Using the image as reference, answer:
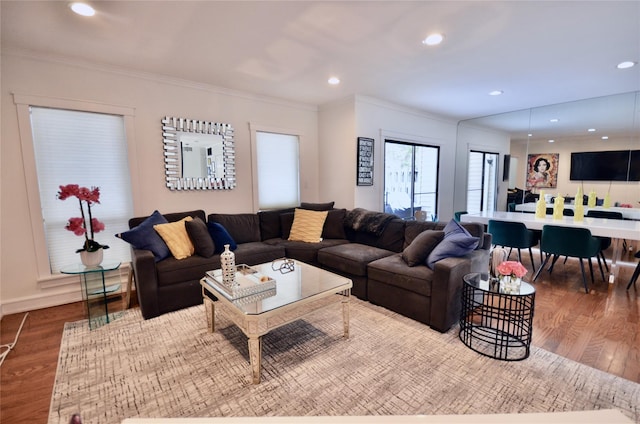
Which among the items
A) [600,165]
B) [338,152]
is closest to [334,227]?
[338,152]

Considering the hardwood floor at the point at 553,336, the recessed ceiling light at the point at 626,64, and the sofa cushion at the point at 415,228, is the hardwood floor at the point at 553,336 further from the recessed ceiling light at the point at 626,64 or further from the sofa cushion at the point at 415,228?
the recessed ceiling light at the point at 626,64

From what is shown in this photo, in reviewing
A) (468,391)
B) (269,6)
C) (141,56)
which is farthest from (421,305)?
(141,56)

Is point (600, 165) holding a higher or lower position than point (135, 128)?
lower

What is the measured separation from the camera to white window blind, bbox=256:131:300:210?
4.52 meters

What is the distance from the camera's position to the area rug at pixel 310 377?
1688 millimetres

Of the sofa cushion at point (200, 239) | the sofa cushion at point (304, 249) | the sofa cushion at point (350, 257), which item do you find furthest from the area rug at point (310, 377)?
the sofa cushion at point (304, 249)

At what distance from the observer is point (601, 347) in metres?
2.28

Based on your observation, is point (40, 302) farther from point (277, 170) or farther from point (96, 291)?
point (277, 170)

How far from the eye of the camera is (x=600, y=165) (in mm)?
4336

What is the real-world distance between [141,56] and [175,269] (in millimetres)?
2186

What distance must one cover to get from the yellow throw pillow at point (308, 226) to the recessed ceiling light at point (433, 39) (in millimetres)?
2368

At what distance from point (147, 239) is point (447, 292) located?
113 inches

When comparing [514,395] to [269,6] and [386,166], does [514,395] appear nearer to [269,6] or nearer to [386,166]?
[269,6]

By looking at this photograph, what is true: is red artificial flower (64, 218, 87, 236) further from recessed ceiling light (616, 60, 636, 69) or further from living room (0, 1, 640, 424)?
recessed ceiling light (616, 60, 636, 69)
